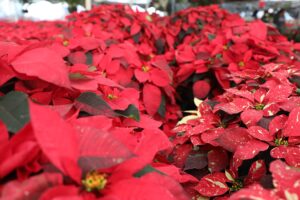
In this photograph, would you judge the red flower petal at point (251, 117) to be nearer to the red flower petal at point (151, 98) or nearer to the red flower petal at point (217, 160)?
the red flower petal at point (217, 160)

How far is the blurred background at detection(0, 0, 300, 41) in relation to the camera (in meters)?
3.29

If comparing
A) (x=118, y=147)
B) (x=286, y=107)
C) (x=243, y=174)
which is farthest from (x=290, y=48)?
(x=118, y=147)

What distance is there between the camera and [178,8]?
387 centimetres

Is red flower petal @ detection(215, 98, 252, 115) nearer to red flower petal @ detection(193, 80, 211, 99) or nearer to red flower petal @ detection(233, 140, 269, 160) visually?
red flower petal @ detection(233, 140, 269, 160)

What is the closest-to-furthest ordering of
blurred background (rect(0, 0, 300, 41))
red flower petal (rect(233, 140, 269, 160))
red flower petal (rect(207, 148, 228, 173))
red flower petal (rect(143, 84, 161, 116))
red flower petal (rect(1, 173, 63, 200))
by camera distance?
red flower petal (rect(1, 173, 63, 200)), red flower petal (rect(233, 140, 269, 160)), red flower petal (rect(207, 148, 228, 173)), red flower petal (rect(143, 84, 161, 116)), blurred background (rect(0, 0, 300, 41))

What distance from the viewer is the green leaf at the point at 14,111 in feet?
1.61

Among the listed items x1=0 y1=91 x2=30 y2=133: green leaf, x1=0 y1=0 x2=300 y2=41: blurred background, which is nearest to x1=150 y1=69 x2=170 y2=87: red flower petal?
x1=0 y1=91 x2=30 y2=133: green leaf

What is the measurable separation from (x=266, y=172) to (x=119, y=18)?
1.54 m

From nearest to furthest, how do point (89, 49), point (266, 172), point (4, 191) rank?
point (4, 191), point (266, 172), point (89, 49)

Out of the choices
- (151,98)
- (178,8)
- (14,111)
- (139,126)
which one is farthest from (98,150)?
(178,8)

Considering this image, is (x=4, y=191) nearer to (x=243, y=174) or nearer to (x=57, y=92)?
(x=57, y=92)

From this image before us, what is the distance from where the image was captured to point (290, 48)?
1592 mm

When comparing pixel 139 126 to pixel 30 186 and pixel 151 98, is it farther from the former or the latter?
pixel 151 98

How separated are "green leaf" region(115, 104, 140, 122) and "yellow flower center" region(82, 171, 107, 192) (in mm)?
306
